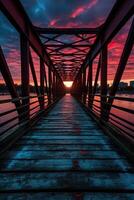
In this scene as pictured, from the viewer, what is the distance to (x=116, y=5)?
17.5 ft

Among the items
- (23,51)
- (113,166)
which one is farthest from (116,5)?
(113,166)

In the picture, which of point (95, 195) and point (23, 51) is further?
point (23, 51)

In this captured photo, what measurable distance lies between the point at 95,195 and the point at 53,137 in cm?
292

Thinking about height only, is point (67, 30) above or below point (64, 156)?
above

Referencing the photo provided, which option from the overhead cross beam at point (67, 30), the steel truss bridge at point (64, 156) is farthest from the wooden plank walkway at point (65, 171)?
the overhead cross beam at point (67, 30)

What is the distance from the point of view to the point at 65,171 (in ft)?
10.2

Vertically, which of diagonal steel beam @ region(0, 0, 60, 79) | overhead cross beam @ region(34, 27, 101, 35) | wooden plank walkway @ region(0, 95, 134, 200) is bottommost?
wooden plank walkway @ region(0, 95, 134, 200)

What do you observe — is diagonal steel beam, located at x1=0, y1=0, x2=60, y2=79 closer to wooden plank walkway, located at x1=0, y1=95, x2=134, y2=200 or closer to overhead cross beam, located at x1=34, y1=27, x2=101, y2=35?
overhead cross beam, located at x1=34, y1=27, x2=101, y2=35

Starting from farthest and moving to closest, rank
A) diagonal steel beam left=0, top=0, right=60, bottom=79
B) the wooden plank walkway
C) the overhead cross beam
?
1. the overhead cross beam
2. diagonal steel beam left=0, top=0, right=60, bottom=79
3. the wooden plank walkway

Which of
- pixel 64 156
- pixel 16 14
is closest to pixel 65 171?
pixel 64 156

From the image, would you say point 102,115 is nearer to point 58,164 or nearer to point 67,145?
point 67,145

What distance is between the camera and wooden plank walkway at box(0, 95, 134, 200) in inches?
98.4

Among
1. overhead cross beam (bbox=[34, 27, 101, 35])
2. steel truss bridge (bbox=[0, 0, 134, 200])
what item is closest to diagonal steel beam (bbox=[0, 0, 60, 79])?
steel truss bridge (bbox=[0, 0, 134, 200])

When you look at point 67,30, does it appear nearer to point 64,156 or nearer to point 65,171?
point 64,156
